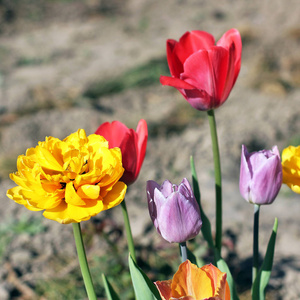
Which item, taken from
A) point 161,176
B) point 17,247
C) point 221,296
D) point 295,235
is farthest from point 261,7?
point 221,296

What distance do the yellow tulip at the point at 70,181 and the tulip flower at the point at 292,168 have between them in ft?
1.21

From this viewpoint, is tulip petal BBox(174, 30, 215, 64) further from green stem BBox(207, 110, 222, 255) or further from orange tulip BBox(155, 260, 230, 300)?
orange tulip BBox(155, 260, 230, 300)

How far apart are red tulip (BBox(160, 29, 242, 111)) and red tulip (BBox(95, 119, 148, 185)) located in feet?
0.38

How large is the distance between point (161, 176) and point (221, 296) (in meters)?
1.71

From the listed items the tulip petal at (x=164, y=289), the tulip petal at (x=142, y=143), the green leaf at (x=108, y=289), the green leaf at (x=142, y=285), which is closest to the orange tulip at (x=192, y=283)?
the tulip petal at (x=164, y=289)

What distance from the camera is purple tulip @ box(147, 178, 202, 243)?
76 cm

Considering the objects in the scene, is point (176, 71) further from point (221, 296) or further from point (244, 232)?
point (244, 232)

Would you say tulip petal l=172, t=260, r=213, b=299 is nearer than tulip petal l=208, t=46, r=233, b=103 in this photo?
Yes

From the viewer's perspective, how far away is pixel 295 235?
75.9 inches

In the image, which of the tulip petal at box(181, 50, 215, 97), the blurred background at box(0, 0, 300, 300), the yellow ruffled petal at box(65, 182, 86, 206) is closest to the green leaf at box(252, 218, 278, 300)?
the tulip petal at box(181, 50, 215, 97)

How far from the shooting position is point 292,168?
2.98 feet

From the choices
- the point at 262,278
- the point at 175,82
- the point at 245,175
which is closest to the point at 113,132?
the point at 175,82

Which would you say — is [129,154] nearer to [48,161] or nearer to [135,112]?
[48,161]

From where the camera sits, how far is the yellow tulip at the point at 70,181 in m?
0.71
